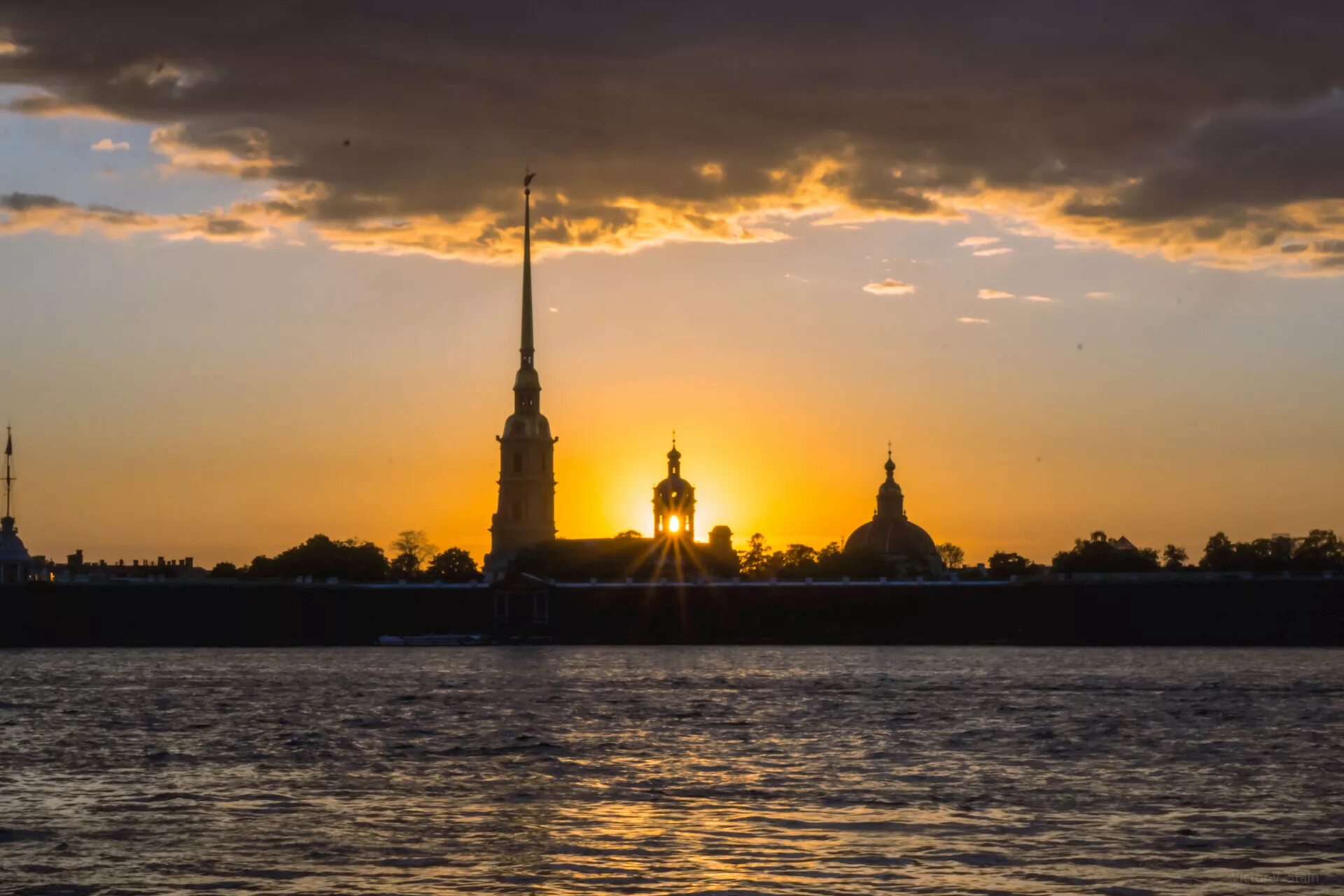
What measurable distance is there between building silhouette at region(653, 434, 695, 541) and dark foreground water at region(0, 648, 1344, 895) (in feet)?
389

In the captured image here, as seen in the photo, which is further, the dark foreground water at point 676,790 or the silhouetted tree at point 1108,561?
the silhouetted tree at point 1108,561

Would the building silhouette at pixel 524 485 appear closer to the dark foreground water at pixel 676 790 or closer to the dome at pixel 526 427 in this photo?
the dome at pixel 526 427

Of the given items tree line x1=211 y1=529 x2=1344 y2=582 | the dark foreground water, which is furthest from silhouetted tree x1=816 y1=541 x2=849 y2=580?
the dark foreground water

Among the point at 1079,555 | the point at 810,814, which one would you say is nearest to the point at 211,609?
the point at 1079,555

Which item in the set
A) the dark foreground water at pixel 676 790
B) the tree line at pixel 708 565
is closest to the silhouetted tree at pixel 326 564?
the tree line at pixel 708 565

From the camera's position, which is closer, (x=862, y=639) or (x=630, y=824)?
(x=630, y=824)

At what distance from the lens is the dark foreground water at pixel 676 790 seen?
26.3m

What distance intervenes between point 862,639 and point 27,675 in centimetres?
7170

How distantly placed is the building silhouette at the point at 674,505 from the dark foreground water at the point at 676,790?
389 feet

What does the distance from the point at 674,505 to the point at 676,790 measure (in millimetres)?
155689

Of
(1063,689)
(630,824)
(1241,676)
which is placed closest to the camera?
(630,824)

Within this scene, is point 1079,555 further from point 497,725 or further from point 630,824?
point 630,824

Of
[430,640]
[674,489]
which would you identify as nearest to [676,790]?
[430,640]

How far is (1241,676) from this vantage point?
81688mm
